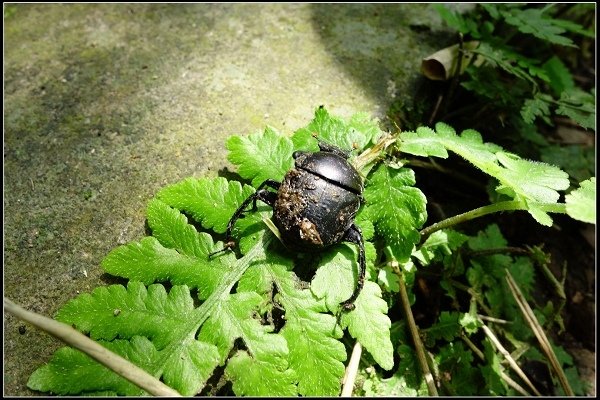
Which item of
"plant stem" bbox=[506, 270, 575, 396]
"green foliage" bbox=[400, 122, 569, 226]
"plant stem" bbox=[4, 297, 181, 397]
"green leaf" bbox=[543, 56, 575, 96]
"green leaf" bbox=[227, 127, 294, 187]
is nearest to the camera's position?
"plant stem" bbox=[4, 297, 181, 397]

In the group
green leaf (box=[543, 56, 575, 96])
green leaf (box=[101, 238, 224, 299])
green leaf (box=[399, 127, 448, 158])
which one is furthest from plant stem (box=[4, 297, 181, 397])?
green leaf (box=[543, 56, 575, 96])

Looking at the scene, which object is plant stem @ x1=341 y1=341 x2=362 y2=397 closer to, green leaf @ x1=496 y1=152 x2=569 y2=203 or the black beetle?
the black beetle

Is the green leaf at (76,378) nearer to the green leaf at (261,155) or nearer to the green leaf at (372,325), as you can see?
the green leaf at (372,325)

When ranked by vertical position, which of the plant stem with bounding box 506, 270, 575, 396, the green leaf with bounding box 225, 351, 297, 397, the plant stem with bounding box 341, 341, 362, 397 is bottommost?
the plant stem with bounding box 506, 270, 575, 396

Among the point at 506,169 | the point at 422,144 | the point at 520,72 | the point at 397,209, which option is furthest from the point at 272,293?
the point at 520,72

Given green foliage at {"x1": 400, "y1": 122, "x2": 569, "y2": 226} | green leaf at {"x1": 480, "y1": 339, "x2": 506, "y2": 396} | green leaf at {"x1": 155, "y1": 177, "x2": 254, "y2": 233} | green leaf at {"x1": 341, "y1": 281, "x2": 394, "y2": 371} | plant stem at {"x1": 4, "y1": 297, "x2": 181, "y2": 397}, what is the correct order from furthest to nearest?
green leaf at {"x1": 480, "y1": 339, "x2": 506, "y2": 396} < green leaf at {"x1": 155, "y1": 177, "x2": 254, "y2": 233} < green foliage at {"x1": 400, "y1": 122, "x2": 569, "y2": 226} < green leaf at {"x1": 341, "y1": 281, "x2": 394, "y2": 371} < plant stem at {"x1": 4, "y1": 297, "x2": 181, "y2": 397}

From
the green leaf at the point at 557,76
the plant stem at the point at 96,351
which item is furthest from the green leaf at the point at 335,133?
the green leaf at the point at 557,76

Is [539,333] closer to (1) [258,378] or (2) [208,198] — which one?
(1) [258,378]

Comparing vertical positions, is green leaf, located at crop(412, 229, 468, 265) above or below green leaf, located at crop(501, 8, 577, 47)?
below
